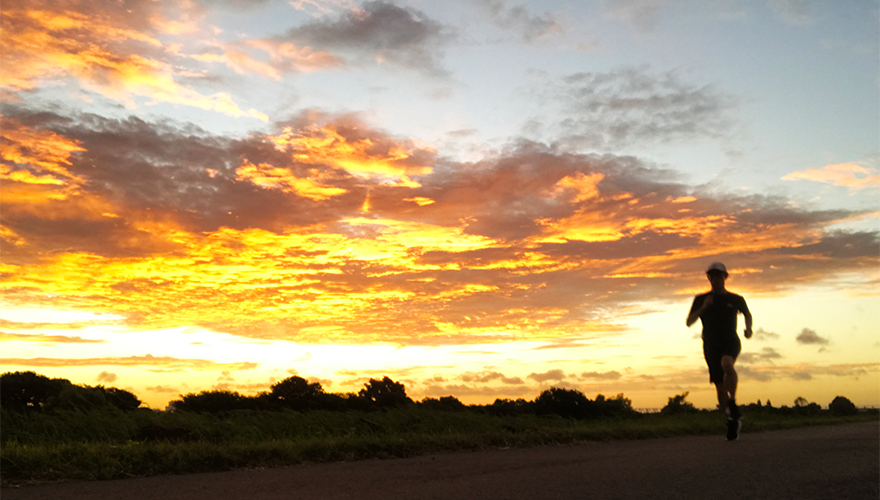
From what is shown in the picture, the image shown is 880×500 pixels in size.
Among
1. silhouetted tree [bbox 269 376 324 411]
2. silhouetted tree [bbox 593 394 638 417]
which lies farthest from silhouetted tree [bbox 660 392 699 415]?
silhouetted tree [bbox 269 376 324 411]

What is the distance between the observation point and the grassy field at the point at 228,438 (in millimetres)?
7223

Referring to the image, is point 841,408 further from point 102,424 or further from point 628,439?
point 102,424

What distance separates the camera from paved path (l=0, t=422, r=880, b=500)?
18.4ft

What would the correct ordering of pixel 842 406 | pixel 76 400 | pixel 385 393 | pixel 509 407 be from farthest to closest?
pixel 842 406 < pixel 509 407 < pixel 385 393 < pixel 76 400

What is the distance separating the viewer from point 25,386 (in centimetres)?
1073

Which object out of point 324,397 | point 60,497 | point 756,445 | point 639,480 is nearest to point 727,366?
point 756,445

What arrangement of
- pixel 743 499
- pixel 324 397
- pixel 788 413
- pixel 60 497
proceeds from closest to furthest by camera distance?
pixel 743 499 < pixel 60 497 < pixel 324 397 < pixel 788 413

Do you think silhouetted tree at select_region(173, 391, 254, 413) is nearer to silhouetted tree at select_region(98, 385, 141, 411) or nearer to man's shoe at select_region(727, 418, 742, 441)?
silhouetted tree at select_region(98, 385, 141, 411)

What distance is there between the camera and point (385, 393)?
13750 millimetres

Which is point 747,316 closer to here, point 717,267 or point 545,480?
Result: point 717,267

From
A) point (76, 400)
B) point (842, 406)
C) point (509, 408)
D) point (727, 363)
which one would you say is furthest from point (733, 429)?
point (842, 406)

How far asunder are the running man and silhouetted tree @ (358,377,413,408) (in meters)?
5.52

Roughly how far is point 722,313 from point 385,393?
6.43 m

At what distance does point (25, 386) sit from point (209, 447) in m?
4.50
